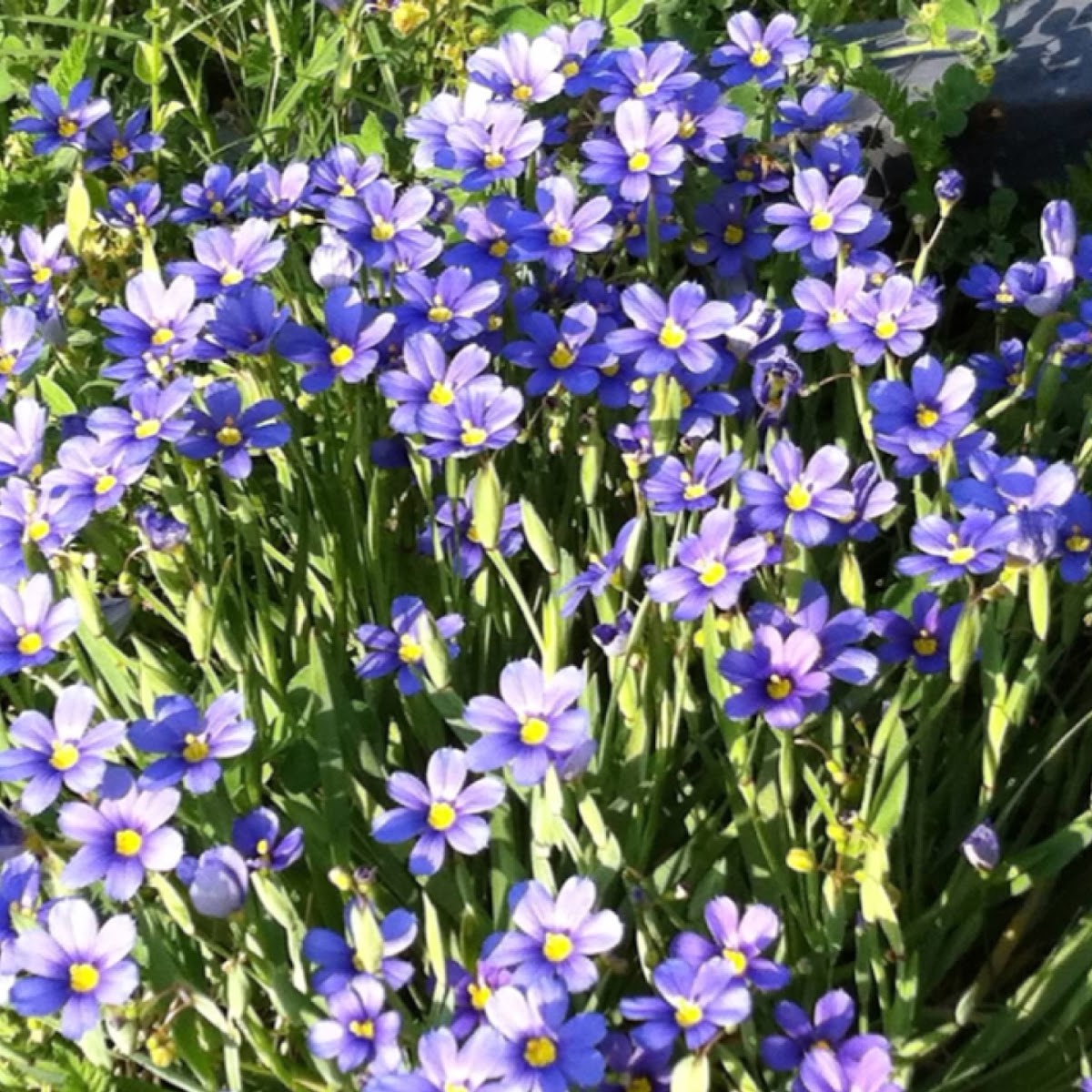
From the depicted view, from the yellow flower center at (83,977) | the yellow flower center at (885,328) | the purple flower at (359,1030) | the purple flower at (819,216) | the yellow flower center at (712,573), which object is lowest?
the purple flower at (359,1030)

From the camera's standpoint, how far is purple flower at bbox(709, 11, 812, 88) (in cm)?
200

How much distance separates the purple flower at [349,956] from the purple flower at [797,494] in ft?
1.65

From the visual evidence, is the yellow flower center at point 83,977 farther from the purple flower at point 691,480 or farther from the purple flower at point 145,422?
the purple flower at point 691,480

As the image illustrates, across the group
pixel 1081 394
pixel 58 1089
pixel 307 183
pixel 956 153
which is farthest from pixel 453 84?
pixel 58 1089

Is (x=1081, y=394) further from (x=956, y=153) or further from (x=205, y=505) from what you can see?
(x=205, y=505)

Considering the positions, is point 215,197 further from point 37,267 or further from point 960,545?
point 960,545

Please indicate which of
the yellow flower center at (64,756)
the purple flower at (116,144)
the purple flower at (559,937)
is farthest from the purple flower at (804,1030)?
the purple flower at (116,144)

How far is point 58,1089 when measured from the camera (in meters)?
1.31

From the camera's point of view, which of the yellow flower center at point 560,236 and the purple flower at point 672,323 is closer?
the purple flower at point 672,323

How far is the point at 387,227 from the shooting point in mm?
1756

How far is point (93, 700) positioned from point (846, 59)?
1.60 meters

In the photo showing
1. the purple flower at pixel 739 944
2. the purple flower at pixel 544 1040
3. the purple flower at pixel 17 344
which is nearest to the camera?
the purple flower at pixel 544 1040

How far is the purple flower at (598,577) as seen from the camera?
144 cm

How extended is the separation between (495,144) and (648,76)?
0.24 m
